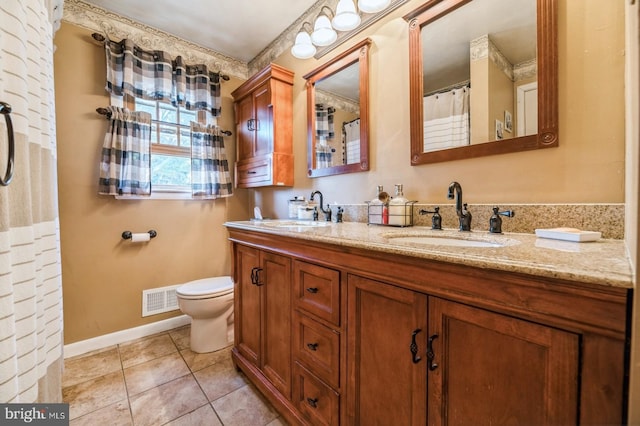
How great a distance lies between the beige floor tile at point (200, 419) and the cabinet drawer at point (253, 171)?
1526 mm

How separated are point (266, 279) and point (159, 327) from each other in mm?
1521

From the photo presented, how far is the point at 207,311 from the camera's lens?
5.90 ft

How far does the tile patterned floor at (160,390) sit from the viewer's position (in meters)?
1.28

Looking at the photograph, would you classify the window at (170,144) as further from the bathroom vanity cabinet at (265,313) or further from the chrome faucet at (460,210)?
the chrome faucet at (460,210)

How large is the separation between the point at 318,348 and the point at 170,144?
2135mm

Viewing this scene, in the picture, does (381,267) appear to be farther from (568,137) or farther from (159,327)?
(159,327)

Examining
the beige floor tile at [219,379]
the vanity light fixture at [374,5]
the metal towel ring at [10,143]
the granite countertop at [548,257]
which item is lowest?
the beige floor tile at [219,379]

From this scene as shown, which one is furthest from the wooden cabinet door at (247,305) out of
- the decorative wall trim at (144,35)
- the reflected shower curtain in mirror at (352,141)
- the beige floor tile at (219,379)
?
the decorative wall trim at (144,35)

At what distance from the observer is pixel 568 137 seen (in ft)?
3.00

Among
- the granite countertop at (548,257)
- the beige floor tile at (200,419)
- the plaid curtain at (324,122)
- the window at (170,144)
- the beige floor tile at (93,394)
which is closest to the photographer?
the granite countertop at (548,257)

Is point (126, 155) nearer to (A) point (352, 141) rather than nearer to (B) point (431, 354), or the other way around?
(A) point (352, 141)

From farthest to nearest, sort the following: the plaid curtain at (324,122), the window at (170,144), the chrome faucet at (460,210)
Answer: the window at (170,144), the plaid curtain at (324,122), the chrome faucet at (460,210)

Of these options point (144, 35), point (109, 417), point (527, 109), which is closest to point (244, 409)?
point (109, 417)

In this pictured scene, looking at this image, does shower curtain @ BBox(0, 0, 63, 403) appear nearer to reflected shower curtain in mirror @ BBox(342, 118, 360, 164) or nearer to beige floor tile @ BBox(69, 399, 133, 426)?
beige floor tile @ BBox(69, 399, 133, 426)
